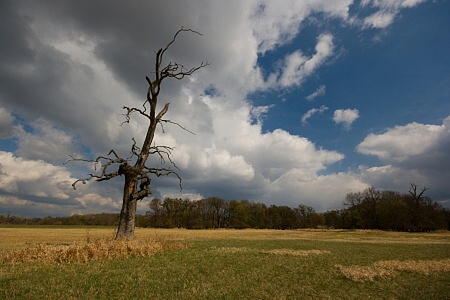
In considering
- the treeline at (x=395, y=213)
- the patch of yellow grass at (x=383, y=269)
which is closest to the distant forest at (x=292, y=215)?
the treeline at (x=395, y=213)

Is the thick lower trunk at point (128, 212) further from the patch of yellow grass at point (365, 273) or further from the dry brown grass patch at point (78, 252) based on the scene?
the patch of yellow grass at point (365, 273)

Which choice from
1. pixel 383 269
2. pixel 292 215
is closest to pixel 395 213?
pixel 292 215

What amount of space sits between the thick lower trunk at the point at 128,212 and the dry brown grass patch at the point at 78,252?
4.00 meters

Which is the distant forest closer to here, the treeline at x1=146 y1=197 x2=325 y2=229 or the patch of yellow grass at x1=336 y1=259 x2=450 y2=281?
the treeline at x1=146 y1=197 x2=325 y2=229

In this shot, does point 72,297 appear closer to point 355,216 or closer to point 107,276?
point 107,276

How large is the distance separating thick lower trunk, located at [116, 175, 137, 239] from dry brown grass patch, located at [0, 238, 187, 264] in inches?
158

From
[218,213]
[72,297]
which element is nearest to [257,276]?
[72,297]

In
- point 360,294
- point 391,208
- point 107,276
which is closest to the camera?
point 360,294

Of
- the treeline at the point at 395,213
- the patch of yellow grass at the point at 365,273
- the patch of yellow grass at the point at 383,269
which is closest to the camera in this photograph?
the patch of yellow grass at the point at 365,273

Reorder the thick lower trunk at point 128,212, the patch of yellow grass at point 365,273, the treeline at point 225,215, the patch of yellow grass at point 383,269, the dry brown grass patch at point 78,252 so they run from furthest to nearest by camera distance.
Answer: the treeline at point 225,215
the thick lower trunk at point 128,212
the dry brown grass patch at point 78,252
the patch of yellow grass at point 383,269
the patch of yellow grass at point 365,273

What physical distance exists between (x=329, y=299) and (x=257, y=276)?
306cm

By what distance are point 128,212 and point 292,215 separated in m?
131

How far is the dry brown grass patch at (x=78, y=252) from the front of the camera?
42.7 ft

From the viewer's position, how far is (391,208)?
9656 cm
